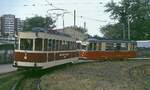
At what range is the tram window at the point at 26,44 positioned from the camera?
947 inches

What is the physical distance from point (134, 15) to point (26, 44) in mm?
71025

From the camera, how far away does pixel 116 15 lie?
3760 inches

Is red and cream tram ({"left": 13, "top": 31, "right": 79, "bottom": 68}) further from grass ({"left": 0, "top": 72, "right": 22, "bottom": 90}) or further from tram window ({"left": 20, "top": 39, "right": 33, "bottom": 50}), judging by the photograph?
grass ({"left": 0, "top": 72, "right": 22, "bottom": 90})

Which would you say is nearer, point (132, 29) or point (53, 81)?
point (53, 81)

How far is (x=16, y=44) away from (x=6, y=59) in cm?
1918

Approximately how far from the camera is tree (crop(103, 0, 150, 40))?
9250 centimetres

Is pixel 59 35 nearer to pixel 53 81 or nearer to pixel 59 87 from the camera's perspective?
pixel 53 81

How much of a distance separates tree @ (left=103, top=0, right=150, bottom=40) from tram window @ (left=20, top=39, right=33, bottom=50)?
69.1 meters

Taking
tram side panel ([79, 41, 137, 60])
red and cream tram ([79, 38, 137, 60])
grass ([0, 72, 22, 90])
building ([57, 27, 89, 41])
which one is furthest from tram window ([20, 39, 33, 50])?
tram side panel ([79, 41, 137, 60])

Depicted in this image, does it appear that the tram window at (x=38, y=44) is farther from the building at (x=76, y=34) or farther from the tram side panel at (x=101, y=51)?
A: the tram side panel at (x=101, y=51)

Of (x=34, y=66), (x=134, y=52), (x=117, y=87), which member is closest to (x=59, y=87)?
(x=117, y=87)

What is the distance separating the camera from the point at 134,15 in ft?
306

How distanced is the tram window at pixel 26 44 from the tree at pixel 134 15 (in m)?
69.1

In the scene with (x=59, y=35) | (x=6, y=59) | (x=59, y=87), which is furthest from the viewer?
(x=6, y=59)
